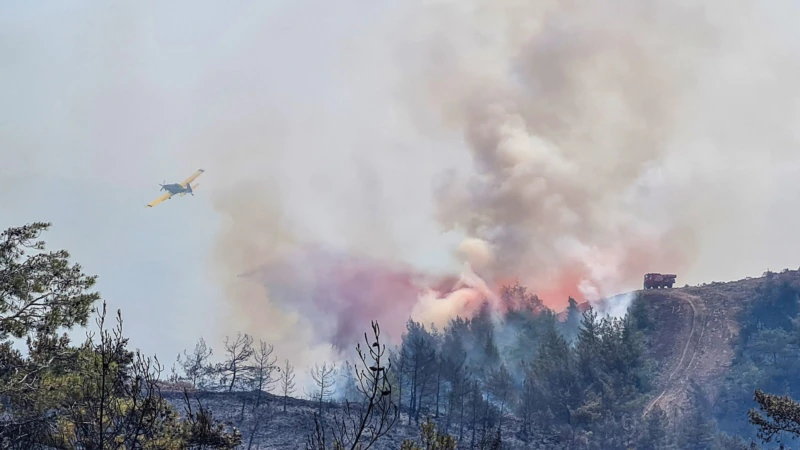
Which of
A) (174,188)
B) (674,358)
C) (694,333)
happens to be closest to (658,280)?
(694,333)

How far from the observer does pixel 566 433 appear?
64938mm

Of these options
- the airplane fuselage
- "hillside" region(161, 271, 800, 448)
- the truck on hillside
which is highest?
the airplane fuselage

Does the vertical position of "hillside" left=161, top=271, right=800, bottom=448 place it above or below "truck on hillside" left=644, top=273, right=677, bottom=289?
below

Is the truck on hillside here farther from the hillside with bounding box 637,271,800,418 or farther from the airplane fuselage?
the airplane fuselage

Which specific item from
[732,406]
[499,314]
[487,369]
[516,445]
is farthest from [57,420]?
[499,314]

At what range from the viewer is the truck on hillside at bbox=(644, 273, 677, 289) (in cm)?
12194

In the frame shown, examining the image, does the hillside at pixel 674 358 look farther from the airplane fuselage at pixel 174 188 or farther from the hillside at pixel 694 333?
the airplane fuselage at pixel 174 188

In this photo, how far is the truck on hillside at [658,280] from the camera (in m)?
122

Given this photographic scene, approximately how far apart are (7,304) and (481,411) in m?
54.2

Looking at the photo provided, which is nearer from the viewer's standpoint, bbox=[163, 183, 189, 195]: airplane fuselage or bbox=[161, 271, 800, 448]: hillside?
bbox=[161, 271, 800, 448]: hillside

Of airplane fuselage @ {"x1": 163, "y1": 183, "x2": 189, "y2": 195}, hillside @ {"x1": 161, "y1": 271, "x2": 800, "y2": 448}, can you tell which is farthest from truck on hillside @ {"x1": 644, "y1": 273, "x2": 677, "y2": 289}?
airplane fuselage @ {"x1": 163, "y1": 183, "x2": 189, "y2": 195}

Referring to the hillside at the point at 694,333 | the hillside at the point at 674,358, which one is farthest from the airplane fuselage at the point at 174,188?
the hillside at the point at 694,333

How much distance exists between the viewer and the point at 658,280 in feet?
400

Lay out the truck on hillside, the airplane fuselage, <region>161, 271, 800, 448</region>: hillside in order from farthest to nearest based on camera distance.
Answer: the truck on hillside
the airplane fuselage
<region>161, 271, 800, 448</region>: hillside
